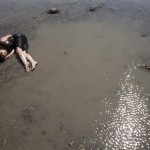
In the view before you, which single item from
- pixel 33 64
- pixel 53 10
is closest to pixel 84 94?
pixel 33 64

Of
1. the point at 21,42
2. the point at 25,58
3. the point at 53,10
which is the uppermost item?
the point at 21,42

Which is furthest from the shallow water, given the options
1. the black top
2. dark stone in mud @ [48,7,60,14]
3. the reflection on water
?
dark stone in mud @ [48,7,60,14]

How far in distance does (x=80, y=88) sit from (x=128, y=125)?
1.91 meters

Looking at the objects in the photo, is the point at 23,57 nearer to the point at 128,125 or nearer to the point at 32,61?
the point at 32,61

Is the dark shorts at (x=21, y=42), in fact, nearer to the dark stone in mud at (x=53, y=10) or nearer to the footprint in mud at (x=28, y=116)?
the dark stone in mud at (x=53, y=10)

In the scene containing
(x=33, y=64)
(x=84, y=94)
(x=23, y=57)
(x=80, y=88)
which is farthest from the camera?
(x=23, y=57)

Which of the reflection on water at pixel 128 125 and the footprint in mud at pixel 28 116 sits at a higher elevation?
the reflection on water at pixel 128 125

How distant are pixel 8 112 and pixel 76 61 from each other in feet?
9.59

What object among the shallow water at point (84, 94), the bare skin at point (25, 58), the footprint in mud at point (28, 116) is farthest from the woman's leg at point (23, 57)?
the footprint in mud at point (28, 116)

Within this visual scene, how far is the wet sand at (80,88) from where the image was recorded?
636 cm

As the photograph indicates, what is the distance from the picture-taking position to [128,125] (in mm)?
6539

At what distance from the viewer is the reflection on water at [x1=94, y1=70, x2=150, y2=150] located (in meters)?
6.09

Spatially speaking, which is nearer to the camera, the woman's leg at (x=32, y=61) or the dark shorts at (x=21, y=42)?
the woman's leg at (x=32, y=61)

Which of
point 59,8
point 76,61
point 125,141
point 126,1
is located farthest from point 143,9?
point 125,141
